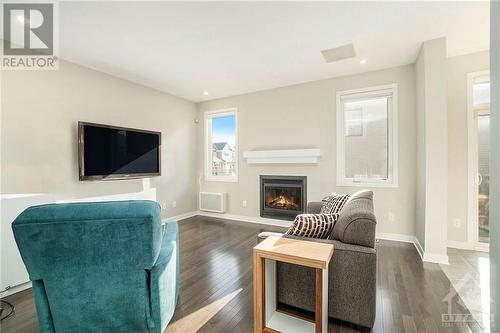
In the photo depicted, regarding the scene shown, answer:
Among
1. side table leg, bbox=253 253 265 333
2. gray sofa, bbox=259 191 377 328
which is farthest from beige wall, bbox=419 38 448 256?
side table leg, bbox=253 253 265 333

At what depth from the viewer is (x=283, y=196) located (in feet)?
14.9

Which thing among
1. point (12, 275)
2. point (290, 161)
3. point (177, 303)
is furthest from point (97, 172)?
point (290, 161)

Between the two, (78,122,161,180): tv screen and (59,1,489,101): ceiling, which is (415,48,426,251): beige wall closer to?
(59,1,489,101): ceiling

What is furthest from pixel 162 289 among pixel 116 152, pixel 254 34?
pixel 116 152

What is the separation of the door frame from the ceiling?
2.00ft

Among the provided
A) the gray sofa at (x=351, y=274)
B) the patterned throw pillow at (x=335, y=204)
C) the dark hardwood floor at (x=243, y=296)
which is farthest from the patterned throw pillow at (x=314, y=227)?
the dark hardwood floor at (x=243, y=296)

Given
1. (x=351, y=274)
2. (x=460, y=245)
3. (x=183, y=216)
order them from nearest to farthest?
(x=351, y=274)
(x=460, y=245)
(x=183, y=216)

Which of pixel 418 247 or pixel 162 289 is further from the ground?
pixel 162 289

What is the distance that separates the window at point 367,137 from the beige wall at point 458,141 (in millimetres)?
710

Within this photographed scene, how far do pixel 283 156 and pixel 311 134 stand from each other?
681 mm

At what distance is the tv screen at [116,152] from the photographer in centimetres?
324

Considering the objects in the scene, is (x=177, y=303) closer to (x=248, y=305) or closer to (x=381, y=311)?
(x=248, y=305)

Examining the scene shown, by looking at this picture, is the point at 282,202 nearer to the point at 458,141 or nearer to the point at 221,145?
the point at 221,145

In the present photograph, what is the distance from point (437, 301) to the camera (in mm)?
1991
